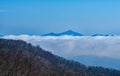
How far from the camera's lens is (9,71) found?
10831 centimetres

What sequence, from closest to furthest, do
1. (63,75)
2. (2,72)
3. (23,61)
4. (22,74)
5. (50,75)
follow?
(2,72), (22,74), (23,61), (50,75), (63,75)

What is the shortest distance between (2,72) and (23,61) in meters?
46.9

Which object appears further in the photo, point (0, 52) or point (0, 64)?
point (0, 52)

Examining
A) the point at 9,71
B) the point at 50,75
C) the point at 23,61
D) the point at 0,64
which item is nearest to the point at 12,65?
the point at 0,64

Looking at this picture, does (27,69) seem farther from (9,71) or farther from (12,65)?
(9,71)

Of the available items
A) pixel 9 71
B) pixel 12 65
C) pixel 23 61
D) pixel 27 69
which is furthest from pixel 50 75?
pixel 9 71

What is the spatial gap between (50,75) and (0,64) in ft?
137

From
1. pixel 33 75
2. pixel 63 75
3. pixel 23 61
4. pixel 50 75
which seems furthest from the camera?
pixel 63 75

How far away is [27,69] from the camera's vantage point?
5246 inches

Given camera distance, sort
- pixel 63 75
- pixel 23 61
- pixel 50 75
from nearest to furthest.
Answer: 1. pixel 23 61
2. pixel 50 75
3. pixel 63 75

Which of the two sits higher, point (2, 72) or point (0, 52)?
point (0, 52)

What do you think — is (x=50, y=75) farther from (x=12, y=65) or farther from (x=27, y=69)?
(x=12, y=65)

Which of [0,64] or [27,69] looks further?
→ [27,69]

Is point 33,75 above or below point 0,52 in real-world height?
below
